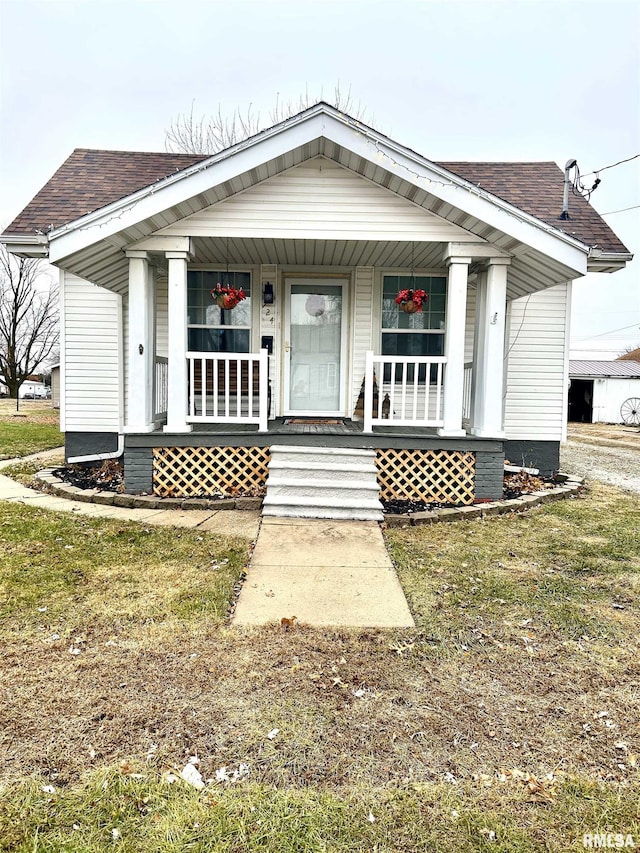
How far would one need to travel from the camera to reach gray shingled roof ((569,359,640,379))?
986 inches

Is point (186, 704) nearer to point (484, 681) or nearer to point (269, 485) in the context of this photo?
point (484, 681)

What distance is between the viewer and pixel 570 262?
5348 mm

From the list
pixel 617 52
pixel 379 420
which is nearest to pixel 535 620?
pixel 379 420

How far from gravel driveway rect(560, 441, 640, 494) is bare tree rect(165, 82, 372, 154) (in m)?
13.4

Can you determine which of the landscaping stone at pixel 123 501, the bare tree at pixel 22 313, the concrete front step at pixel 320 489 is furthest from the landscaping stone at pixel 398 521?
the bare tree at pixel 22 313

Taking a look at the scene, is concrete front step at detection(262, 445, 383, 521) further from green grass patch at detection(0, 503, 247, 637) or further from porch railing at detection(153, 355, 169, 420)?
porch railing at detection(153, 355, 169, 420)

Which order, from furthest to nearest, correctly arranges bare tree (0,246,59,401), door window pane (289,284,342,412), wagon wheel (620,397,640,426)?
bare tree (0,246,59,401) < wagon wheel (620,397,640,426) < door window pane (289,284,342,412)

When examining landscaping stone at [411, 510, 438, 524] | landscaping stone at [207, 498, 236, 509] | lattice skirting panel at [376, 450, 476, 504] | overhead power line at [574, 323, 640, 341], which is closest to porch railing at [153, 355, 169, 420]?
landscaping stone at [207, 498, 236, 509]

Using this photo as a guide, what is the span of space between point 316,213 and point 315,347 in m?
2.48

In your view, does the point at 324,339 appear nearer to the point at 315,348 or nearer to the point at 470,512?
the point at 315,348

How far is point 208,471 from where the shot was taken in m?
5.98

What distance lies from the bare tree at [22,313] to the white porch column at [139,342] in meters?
32.3

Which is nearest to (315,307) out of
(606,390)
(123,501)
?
(123,501)

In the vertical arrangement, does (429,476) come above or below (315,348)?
below
